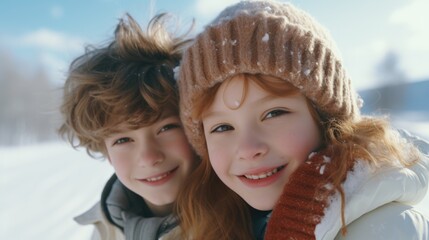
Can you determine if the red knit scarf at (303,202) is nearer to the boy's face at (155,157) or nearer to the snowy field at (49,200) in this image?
the boy's face at (155,157)

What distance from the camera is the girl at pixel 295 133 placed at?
119 centimetres

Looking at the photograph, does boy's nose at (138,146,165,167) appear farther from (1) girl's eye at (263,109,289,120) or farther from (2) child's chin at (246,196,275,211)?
(1) girl's eye at (263,109,289,120)

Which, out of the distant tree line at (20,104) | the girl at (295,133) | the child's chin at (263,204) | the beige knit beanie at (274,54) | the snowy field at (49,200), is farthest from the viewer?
the distant tree line at (20,104)

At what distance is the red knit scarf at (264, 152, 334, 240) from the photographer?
121cm

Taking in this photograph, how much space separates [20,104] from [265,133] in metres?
41.1

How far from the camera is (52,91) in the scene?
2.54 m

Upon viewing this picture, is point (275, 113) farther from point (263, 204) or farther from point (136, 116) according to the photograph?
point (136, 116)

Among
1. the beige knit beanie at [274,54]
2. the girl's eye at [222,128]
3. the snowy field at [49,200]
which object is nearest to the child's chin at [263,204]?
the girl's eye at [222,128]

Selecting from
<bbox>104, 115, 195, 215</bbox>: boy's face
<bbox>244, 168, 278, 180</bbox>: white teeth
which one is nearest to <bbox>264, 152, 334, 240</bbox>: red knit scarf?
<bbox>244, 168, 278, 180</bbox>: white teeth

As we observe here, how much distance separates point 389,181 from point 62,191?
223 inches

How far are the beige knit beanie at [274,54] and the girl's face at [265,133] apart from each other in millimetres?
64

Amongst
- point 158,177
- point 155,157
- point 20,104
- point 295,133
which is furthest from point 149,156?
point 20,104

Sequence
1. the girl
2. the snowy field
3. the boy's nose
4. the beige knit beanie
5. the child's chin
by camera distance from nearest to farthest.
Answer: the girl, the beige knit beanie, the child's chin, the boy's nose, the snowy field

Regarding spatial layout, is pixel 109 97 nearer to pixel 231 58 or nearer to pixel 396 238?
pixel 231 58
